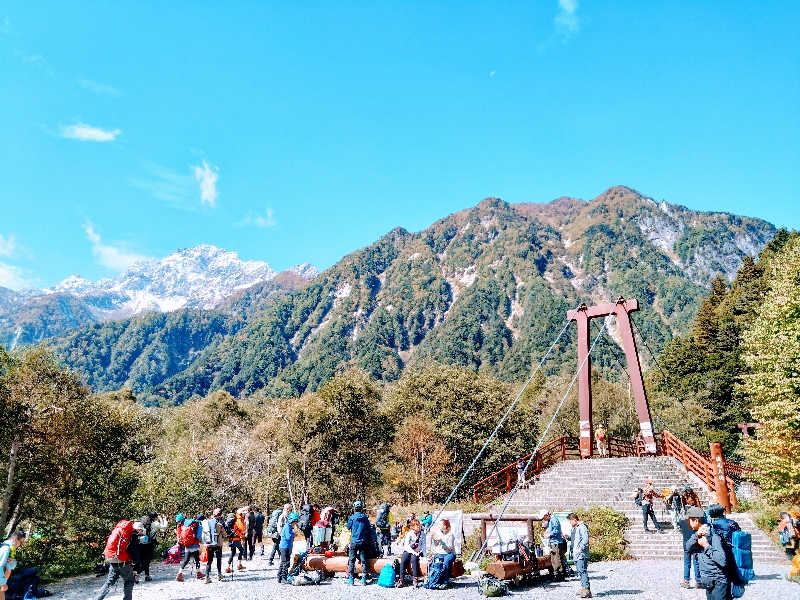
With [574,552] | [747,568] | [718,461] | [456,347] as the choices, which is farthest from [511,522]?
[456,347]

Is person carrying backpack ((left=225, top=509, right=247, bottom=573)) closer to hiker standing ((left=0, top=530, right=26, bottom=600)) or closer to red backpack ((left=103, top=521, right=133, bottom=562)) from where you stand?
red backpack ((left=103, top=521, right=133, bottom=562))

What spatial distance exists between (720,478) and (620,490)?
11.5 feet

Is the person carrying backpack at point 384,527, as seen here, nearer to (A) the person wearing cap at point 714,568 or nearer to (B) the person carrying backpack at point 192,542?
(B) the person carrying backpack at point 192,542

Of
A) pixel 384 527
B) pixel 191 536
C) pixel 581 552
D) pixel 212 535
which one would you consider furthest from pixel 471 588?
pixel 191 536

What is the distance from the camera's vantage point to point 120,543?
33.1ft

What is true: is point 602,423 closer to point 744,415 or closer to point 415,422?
point 744,415

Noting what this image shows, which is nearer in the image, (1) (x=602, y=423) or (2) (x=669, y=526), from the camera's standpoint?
(2) (x=669, y=526)

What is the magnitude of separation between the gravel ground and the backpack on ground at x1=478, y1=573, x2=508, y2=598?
29 cm

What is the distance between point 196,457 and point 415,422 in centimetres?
1502

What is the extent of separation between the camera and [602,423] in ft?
158

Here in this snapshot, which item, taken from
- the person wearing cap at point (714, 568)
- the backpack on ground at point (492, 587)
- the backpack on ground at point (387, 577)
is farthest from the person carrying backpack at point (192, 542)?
the person wearing cap at point (714, 568)

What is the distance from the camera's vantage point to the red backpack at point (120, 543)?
9.99 meters

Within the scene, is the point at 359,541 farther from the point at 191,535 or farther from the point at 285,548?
the point at 191,535

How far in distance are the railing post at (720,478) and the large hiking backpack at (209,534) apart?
53.6ft
